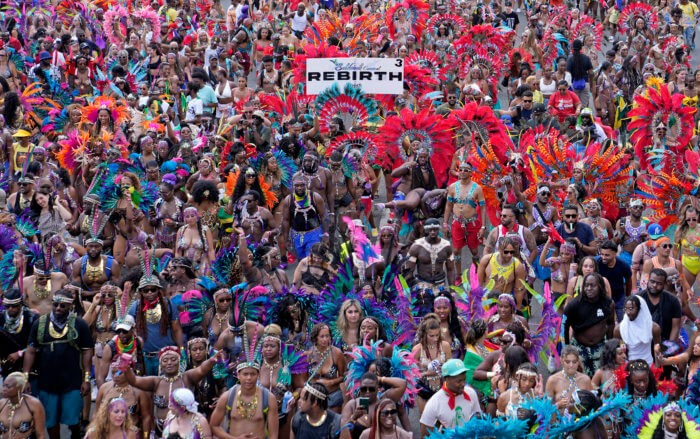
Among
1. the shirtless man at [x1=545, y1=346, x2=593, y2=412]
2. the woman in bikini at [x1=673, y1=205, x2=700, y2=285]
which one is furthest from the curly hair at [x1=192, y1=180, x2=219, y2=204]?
the shirtless man at [x1=545, y1=346, x2=593, y2=412]

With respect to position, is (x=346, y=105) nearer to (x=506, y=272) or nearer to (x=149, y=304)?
(x=506, y=272)

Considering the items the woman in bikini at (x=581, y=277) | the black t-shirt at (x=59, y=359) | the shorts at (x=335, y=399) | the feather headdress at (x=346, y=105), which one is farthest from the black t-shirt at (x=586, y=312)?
the feather headdress at (x=346, y=105)

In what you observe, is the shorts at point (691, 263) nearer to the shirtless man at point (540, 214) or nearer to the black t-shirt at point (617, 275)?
the black t-shirt at point (617, 275)

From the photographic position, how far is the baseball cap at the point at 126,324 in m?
10.8

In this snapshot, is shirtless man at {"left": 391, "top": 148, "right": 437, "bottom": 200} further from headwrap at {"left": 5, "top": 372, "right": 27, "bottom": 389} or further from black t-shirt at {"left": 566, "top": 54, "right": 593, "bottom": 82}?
headwrap at {"left": 5, "top": 372, "right": 27, "bottom": 389}

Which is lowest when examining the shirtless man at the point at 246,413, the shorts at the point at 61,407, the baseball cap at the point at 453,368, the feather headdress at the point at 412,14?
the shorts at the point at 61,407

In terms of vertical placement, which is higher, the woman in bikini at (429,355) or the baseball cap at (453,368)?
the baseball cap at (453,368)

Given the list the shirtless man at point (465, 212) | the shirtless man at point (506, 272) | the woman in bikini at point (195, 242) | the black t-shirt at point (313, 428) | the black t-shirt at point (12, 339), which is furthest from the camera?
the shirtless man at point (465, 212)

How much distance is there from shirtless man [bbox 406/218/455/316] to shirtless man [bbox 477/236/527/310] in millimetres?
373

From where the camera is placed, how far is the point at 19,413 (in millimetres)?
10109

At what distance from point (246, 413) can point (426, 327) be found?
1.79m

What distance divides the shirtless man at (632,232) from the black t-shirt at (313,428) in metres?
4.50

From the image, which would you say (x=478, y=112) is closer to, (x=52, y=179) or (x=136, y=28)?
(x=52, y=179)

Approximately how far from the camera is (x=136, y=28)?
21.6 metres
